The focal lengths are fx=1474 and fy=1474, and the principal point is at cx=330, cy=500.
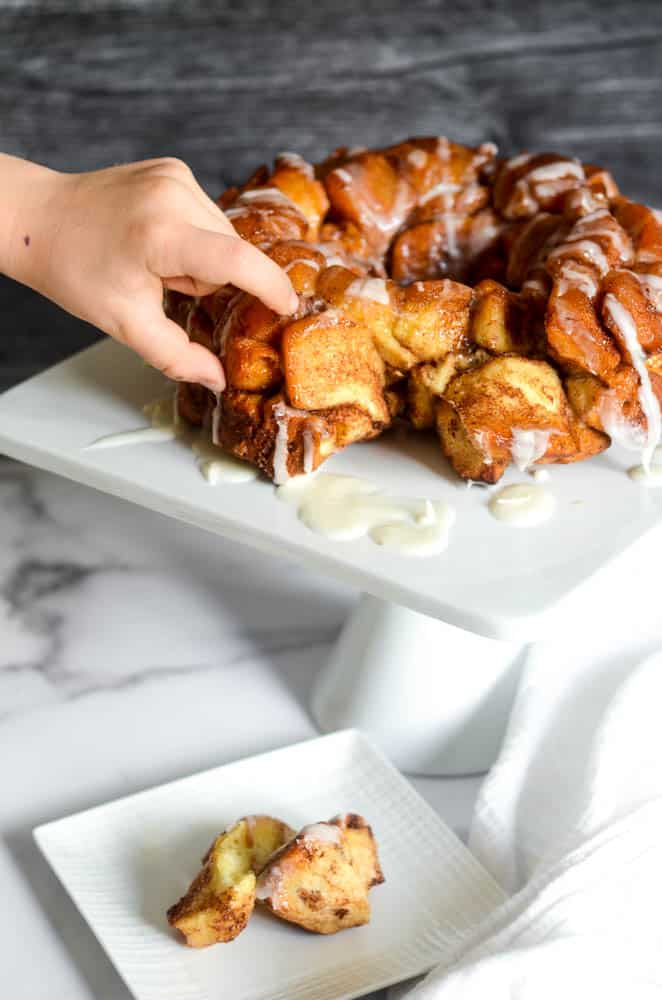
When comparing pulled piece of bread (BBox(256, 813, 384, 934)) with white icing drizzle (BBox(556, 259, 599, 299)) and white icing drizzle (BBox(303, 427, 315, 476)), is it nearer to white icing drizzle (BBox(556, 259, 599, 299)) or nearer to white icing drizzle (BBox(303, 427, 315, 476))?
white icing drizzle (BBox(303, 427, 315, 476))

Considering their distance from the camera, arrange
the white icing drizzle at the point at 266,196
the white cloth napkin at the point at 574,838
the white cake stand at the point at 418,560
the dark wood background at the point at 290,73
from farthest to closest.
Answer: the dark wood background at the point at 290,73, the white icing drizzle at the point at 266,196, the white cake stand at the point at 418,560, the white cloth napkin at the point at 574,838

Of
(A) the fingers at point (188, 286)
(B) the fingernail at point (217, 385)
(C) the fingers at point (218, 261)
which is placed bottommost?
(B) the fingernail at point (217, 385)

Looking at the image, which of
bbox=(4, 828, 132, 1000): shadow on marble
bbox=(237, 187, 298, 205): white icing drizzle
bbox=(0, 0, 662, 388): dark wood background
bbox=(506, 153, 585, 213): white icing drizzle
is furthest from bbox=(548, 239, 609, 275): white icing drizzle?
bbox=(0, 0, 662, 388): dark wood background

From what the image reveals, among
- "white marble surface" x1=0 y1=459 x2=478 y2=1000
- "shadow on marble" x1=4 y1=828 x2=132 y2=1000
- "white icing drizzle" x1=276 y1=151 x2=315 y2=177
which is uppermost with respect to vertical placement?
"white icing drizzle" x1=276 y1=151 x2=315 y2=177

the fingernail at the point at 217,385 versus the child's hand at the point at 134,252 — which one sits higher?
the child's hand at the point at 134,252

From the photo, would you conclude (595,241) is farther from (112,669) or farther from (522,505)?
(112,669)

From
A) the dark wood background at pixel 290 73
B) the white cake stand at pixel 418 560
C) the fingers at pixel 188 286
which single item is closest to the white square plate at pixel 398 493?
the white cake stand at pixel 418 560

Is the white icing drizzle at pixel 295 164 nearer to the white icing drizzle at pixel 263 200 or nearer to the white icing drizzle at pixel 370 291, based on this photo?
the white icing drizzle at pixel 263 200
